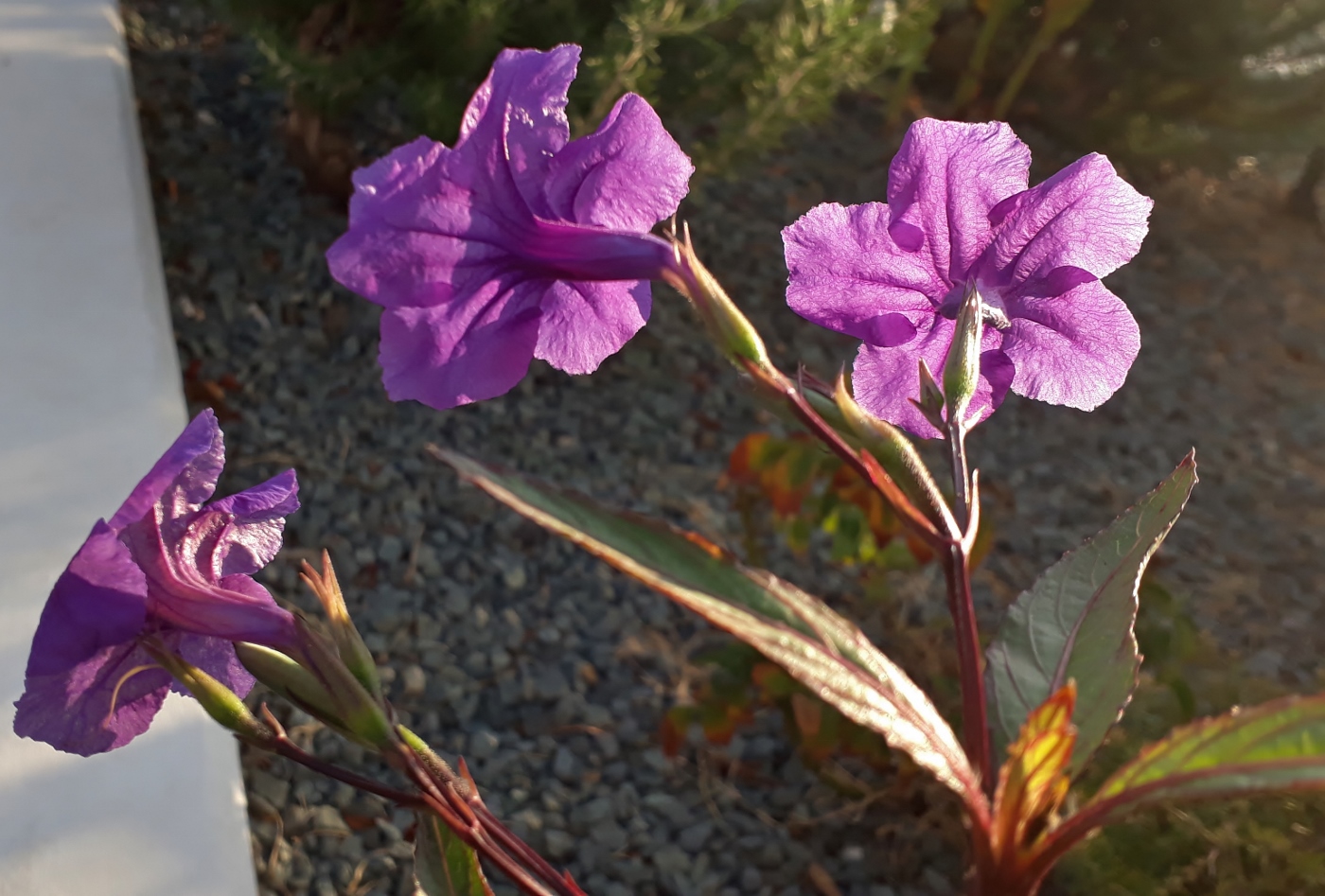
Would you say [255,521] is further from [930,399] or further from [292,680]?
[930,399]

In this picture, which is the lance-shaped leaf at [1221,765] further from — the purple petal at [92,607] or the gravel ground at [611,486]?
the gravel ground at [611,486]

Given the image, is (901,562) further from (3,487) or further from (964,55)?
(964,55)

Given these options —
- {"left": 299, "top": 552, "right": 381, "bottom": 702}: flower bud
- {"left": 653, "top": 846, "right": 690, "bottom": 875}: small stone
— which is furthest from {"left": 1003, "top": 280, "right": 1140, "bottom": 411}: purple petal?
{"left": 653, "top": 846, "right": 690, "bottom": 875}: small stone

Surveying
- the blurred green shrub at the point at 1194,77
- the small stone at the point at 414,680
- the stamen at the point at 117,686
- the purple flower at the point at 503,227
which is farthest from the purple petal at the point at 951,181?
the blurred green shrub at the point at 1194,77

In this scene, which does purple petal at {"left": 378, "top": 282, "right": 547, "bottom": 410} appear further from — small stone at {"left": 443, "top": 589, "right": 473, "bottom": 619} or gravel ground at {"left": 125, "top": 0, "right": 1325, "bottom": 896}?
small stone at {"left": 443, "top": 589, "right": 473, "bottom": 619}

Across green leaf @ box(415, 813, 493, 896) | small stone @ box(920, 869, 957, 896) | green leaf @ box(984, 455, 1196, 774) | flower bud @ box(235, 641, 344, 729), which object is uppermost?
flower bud @ box(235, 641, 344, 729)

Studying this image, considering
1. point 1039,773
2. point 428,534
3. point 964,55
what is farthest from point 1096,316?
point 964,55

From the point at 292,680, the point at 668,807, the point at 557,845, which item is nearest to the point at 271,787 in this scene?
the point at 557,845
